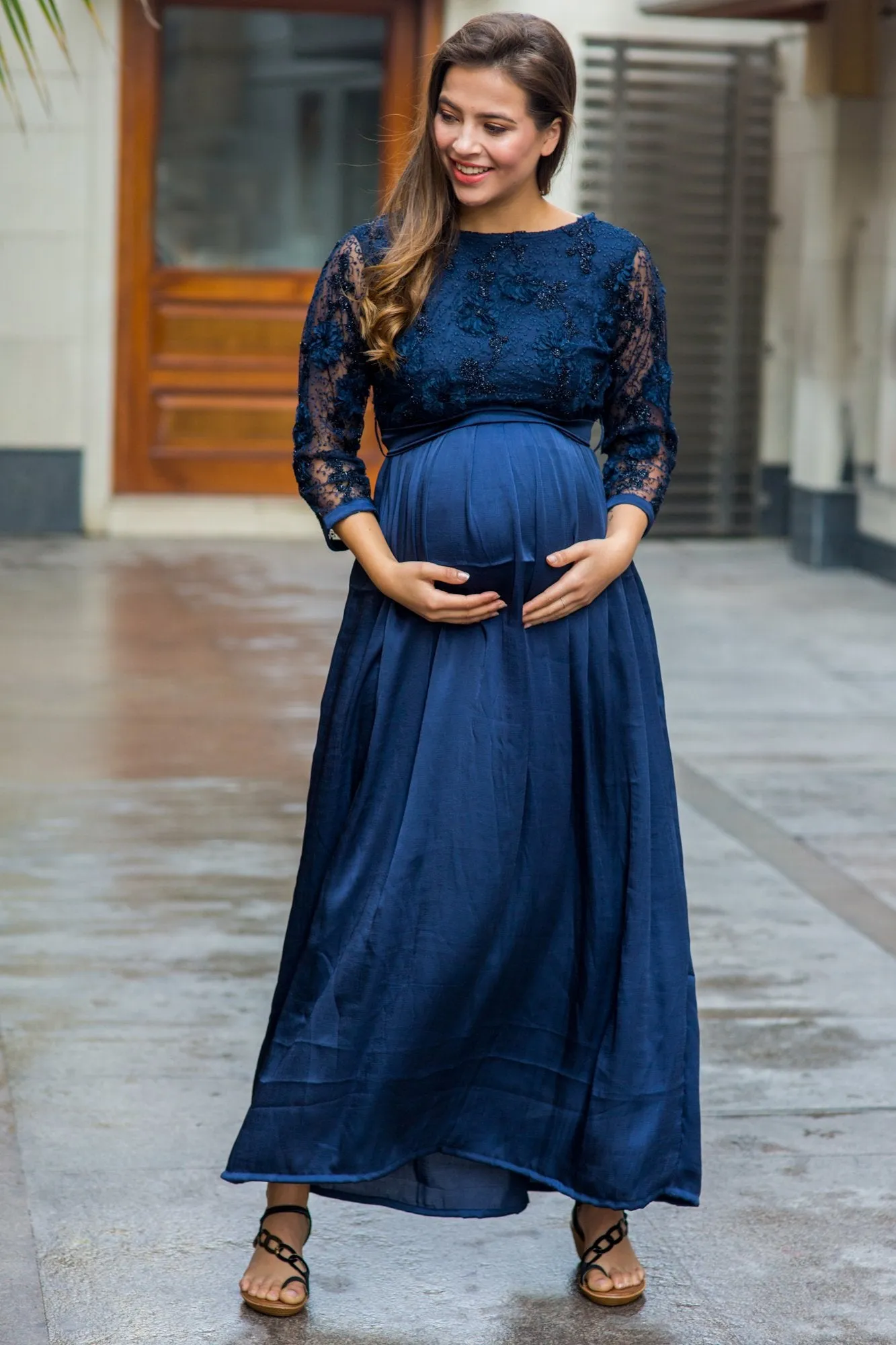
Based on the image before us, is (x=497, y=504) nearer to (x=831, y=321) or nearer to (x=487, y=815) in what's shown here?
(x=487, y=815)

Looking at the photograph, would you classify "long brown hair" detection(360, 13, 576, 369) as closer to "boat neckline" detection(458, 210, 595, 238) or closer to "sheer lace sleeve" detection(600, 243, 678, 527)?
"boat neckline" detection(458, 210, 595, 238)

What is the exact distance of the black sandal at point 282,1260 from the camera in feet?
10.1

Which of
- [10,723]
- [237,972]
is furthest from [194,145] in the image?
[237,972]

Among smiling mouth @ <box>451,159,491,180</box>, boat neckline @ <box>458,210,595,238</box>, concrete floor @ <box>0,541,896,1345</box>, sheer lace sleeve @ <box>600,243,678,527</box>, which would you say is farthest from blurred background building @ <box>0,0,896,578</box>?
smiling mouth @ <box>451,159,491,180</box>

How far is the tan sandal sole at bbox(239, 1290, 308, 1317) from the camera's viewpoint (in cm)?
307

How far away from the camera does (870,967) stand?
4.70 metres

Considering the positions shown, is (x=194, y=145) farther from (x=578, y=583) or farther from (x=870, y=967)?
(x=578, y=583)

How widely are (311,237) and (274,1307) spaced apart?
29.6ft

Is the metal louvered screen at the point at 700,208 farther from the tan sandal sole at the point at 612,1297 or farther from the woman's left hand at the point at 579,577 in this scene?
the tan sandal sole at the point at 612,1297

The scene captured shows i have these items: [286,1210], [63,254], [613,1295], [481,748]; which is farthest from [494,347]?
[63,254]

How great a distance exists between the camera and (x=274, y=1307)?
3070 millimetres

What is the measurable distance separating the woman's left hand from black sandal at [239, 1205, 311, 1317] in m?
0.95

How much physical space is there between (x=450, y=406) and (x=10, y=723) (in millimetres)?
4141

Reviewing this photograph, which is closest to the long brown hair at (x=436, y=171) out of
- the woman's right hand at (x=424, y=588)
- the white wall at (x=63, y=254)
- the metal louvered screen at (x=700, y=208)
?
the woman's right hand at (x=424, y=588)
